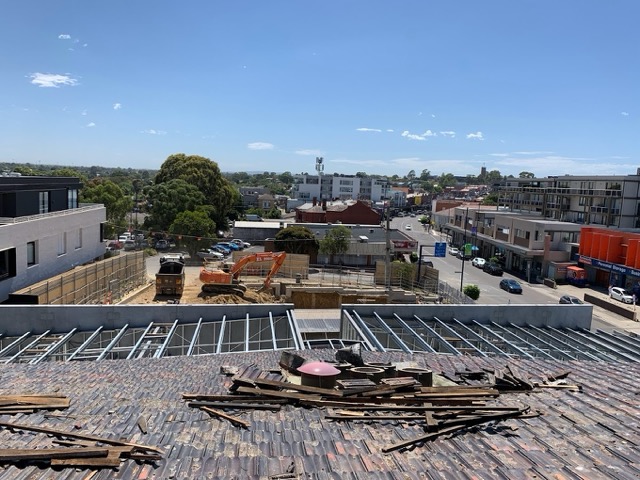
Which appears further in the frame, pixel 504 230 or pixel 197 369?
pixel 504 230

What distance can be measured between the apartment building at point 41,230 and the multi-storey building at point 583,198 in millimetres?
53700

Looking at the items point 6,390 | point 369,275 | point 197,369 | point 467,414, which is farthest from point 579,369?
point 369,275

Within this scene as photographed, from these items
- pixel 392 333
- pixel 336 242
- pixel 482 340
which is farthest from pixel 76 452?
pixel 336 242

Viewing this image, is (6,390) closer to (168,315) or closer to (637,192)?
(168,315)

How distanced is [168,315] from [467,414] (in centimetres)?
1291

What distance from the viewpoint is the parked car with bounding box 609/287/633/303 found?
42375mm

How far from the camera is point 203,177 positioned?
72500mm

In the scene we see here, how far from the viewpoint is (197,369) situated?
12023 mm

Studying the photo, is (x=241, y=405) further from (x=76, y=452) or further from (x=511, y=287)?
(x=511, y=287)

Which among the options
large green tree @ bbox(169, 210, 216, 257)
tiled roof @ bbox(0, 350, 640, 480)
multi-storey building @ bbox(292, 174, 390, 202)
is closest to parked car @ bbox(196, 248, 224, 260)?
large green tree @ bbox(169, 210, 216, 257)

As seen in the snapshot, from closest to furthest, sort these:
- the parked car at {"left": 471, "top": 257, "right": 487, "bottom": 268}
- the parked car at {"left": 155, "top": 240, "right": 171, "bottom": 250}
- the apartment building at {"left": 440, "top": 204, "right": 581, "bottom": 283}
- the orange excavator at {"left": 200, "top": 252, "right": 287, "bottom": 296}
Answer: the orange excavator at {"left": 200, "top": 252, "right": 287, "bottom": 296} < the apartment building at {"left": 440, "top": 204, "right": 581, "bottom": 283} < the parked car at {"left": 471, "top": 257, "right": 487, "bottom": 268} < the parked car at {"left": 155, "top": 240, "right": 171, "bottom": 250}

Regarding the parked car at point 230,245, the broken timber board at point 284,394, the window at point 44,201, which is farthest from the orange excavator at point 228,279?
the broken timber board at point 284,394

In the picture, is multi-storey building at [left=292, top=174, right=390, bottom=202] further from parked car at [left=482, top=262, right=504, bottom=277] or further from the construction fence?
the construction fence

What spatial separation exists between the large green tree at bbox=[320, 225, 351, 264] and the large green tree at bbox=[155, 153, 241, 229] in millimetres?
24150
